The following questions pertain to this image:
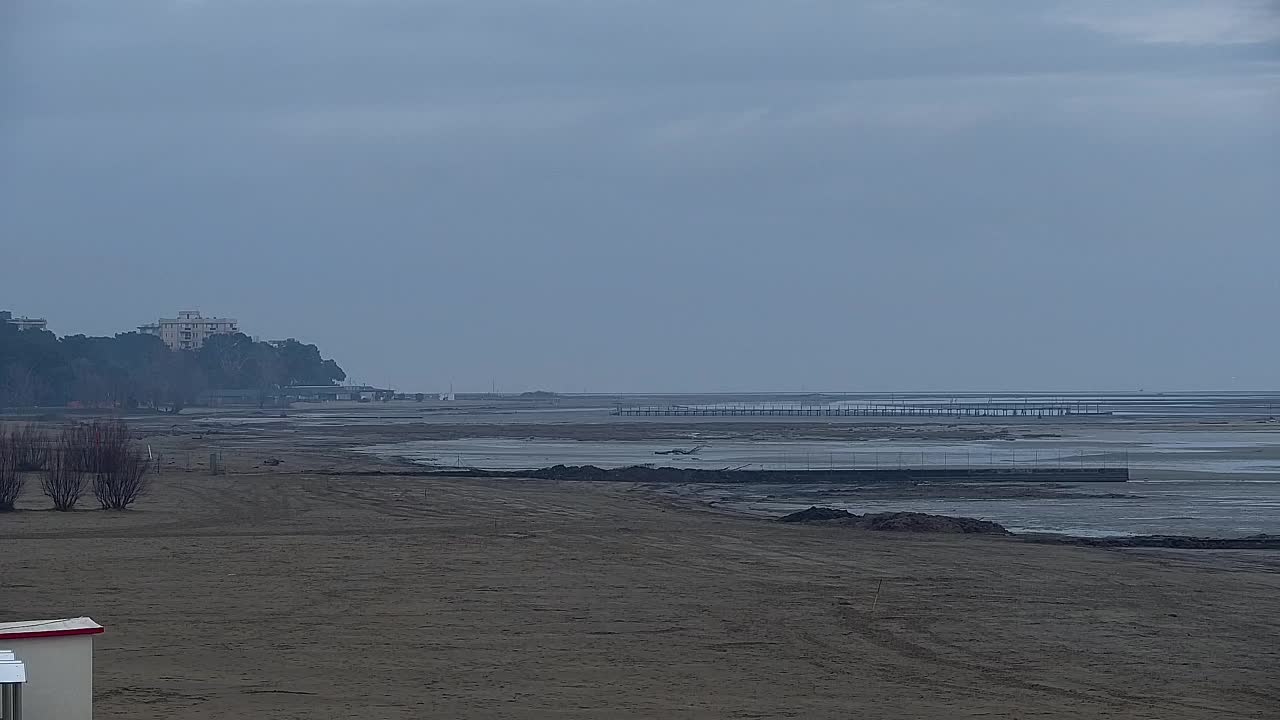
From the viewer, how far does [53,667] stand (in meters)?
7.04

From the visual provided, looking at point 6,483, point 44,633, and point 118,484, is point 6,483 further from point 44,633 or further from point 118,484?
point 44,633

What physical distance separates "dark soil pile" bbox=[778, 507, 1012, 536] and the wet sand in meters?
1.39

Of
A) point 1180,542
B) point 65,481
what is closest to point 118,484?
point 65,481

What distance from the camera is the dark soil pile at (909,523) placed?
28953mm

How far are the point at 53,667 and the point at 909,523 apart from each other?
24.1 meters

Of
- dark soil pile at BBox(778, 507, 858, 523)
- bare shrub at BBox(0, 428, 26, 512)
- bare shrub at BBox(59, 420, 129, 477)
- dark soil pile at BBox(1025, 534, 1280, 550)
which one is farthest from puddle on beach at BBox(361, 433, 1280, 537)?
bare shrub at BBox(0, 428, 26, 512)

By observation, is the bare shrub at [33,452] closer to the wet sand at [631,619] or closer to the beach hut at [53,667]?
the wet sand at [631,619]

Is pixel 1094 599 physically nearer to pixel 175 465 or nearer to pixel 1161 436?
pixel 175 465

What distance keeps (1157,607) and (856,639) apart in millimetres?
5213

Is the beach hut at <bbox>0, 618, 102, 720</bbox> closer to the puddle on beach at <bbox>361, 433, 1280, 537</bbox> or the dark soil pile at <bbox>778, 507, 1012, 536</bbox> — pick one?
the dark soil pile at <bbox>778, 507, 1012, 536</bbox>

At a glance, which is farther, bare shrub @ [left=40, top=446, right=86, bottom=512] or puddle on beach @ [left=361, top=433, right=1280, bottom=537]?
puddle on beach @ [left=361, top=433, right=1280, bottom=537]

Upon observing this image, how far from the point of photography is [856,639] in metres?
15.5

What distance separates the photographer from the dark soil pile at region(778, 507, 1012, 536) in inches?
1140

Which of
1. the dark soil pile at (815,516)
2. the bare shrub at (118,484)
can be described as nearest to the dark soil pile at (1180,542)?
the dark soil pile at (815,516)
